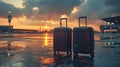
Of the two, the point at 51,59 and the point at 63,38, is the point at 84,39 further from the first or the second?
the point at 51,59

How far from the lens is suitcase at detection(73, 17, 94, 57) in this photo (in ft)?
61.4

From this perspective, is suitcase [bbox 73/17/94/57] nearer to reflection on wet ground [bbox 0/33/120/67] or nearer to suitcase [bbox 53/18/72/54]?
reflection on wet ground [bbox 0/33/120/67]

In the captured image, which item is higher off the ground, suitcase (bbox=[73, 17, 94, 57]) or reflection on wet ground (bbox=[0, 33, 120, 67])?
suitcase (bbox=[73, 17, 94, 57])

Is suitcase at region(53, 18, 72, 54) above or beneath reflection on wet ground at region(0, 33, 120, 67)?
above

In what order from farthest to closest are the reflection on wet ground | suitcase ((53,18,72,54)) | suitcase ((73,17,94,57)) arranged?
suitcase ((53,18,72,54)) < suitcase ((73,17,94,57)) < the reflection on wet ground

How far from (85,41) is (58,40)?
114 inches

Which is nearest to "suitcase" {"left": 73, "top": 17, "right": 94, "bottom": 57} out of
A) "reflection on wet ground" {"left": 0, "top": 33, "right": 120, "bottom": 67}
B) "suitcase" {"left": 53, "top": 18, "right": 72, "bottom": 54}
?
"reflection on wet ground" {"left": 0, "top": 33, "right": 120, "bottom": 67}

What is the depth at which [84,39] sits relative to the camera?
1888cm

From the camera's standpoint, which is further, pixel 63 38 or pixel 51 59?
pixel 63 38

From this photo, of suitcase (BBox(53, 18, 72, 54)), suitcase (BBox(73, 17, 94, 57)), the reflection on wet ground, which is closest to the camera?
the reflection on wet ground

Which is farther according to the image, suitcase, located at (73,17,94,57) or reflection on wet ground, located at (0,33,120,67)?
suitcase, located at (73,17,94,57)

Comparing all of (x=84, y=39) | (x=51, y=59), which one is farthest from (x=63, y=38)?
(x=51, y=59)

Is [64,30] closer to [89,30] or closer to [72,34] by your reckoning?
[72,34]

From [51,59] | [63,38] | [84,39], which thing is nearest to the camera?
[51,59]
